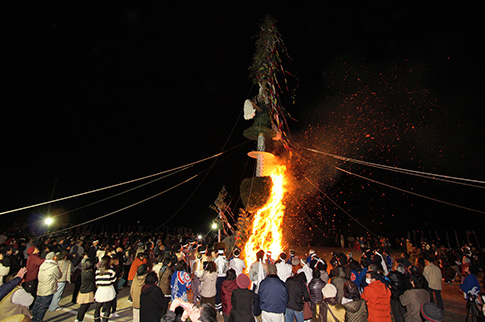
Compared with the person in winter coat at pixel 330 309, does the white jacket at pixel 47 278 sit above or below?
above

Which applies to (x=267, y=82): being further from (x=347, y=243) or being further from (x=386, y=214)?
(x=386, y=214)

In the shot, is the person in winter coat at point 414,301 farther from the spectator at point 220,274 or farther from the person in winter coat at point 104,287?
the person in winter coat at point 104,287

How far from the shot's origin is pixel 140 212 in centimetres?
5012

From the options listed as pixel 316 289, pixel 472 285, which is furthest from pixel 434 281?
pixel 316 289

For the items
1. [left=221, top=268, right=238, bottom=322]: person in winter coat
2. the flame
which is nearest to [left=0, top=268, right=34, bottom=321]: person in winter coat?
[left=221, top=268, right=238, bottom=322]: person in winter coat

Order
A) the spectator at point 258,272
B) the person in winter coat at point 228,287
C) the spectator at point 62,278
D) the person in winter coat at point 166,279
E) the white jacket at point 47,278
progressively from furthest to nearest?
the spectator at point 62,278 < the spectator at point 258,272 < the person in winter coat at point 166,279 < the white jacket at point 47,278 < the person in winter coat at point 228,287

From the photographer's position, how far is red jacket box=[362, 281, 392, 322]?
5.41 metres

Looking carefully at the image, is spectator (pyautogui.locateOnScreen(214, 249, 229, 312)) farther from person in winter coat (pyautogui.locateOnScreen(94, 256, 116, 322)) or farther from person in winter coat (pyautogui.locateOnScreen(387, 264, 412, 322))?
person in winter coat (pyautogui.locateOnScreen(387, 264, 412, 322))

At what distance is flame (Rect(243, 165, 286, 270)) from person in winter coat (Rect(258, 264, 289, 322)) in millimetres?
8603

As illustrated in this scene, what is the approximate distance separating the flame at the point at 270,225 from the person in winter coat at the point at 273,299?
8603 millimetres

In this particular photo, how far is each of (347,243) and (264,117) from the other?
19793 mm

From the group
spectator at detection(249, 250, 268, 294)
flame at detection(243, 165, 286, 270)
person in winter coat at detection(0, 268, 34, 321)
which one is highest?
flame at detection(243, 165, 286, 270)

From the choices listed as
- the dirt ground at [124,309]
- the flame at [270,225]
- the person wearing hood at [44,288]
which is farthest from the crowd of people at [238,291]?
the flame at [270,225]

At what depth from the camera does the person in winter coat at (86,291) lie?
6422mm
